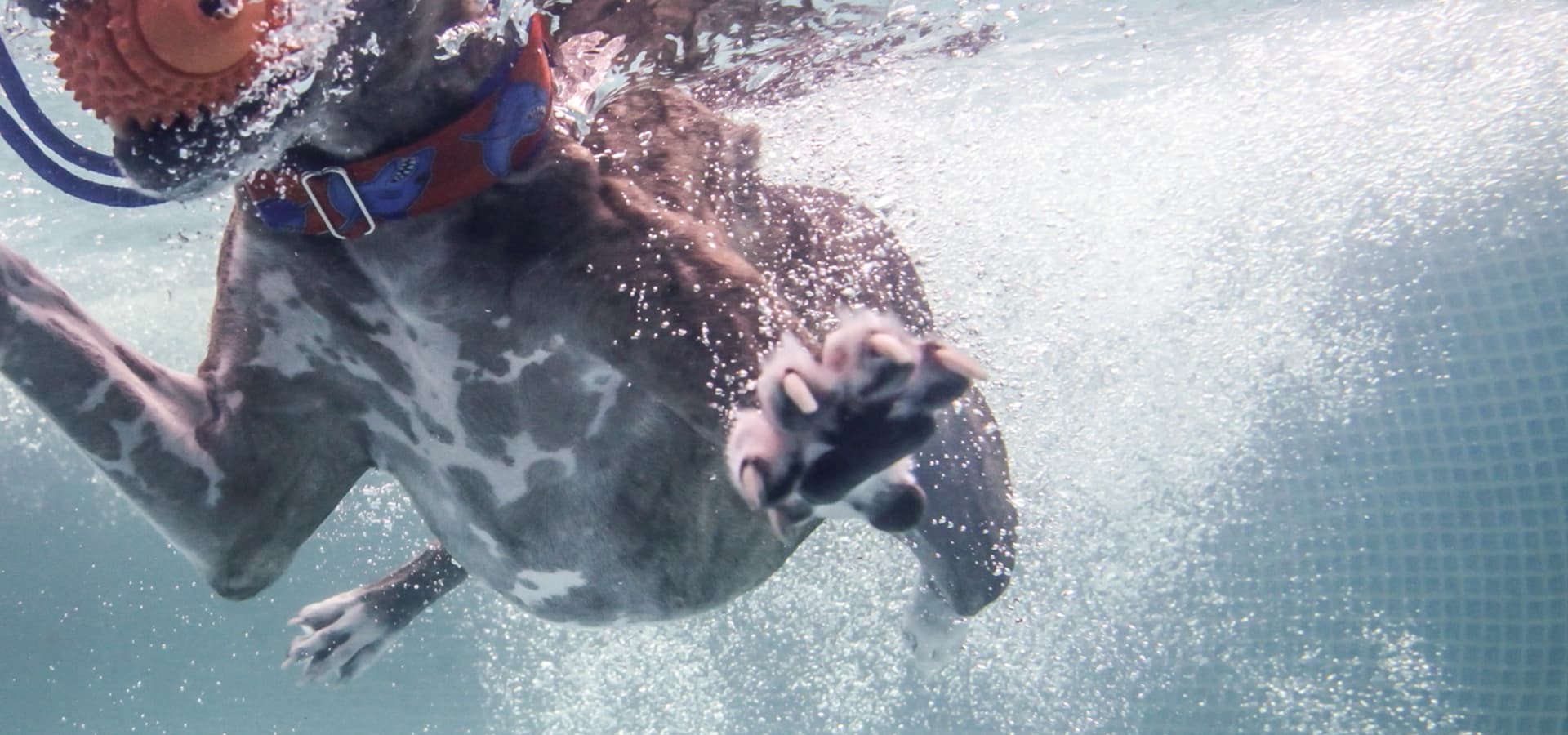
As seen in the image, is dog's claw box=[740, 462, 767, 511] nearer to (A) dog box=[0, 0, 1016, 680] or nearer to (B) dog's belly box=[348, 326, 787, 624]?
(A) dog box=[0, 0, 1016, 680]

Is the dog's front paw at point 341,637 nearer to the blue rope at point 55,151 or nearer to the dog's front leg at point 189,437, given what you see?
the dog's front leg at point 189,437

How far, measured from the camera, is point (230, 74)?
175 cm

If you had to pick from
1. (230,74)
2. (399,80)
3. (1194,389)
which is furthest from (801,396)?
(1194,389)

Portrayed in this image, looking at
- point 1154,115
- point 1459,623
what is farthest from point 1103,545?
point 1154,115

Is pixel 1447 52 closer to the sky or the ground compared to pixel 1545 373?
closer to the sky

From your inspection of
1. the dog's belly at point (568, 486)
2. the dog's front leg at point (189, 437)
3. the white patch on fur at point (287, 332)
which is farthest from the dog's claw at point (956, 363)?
the dog's front leg at point (189, 437)

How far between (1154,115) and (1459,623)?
5.37 meters

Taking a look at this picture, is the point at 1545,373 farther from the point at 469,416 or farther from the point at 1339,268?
the point at 469,416

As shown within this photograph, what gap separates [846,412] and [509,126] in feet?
3.90

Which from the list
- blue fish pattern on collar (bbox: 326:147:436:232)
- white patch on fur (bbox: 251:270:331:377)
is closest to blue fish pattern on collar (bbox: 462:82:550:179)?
blue fish pattern on collar (bbox: 326:147:436:232)

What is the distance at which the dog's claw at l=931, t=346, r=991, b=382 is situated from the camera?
1.63 metres

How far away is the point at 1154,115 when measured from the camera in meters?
10.3

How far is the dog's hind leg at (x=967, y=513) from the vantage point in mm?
3799

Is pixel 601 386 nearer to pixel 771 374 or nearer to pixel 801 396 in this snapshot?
pixel 771 374
